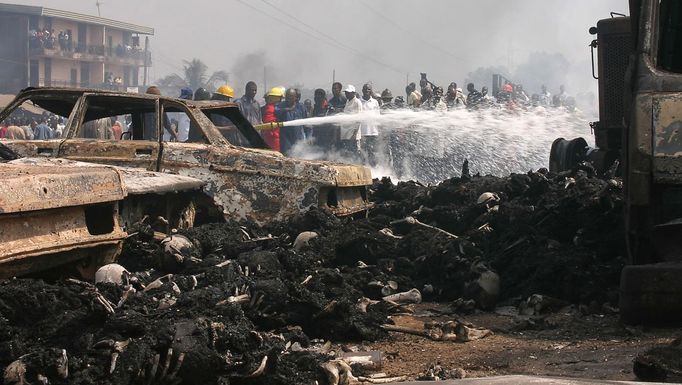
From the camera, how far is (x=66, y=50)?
→ 201ft

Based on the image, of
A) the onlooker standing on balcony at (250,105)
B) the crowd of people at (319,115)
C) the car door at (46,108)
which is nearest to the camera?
the car door at (46,108)

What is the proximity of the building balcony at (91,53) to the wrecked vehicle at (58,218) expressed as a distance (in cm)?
5437

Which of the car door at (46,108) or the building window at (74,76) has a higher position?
the building window at (74,76)

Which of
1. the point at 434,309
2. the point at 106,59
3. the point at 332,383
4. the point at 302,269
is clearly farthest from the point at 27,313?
the point at 106,59

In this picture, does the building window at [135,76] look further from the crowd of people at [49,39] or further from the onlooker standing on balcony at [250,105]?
the onlooker standing on balcony at [250,105]

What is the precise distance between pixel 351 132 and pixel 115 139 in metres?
10.1

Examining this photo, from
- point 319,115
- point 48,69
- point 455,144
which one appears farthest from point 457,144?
point 48,69

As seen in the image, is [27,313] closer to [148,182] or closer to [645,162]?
[148,182]

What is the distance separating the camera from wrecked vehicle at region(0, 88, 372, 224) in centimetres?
932

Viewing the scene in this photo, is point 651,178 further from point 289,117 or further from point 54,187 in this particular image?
point 289,117

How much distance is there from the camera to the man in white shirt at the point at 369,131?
19.8m

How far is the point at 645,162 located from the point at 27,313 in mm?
3826

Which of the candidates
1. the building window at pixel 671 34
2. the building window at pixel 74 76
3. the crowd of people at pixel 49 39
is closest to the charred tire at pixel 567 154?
the building window at pixel 671 34

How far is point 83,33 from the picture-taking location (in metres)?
66.7
